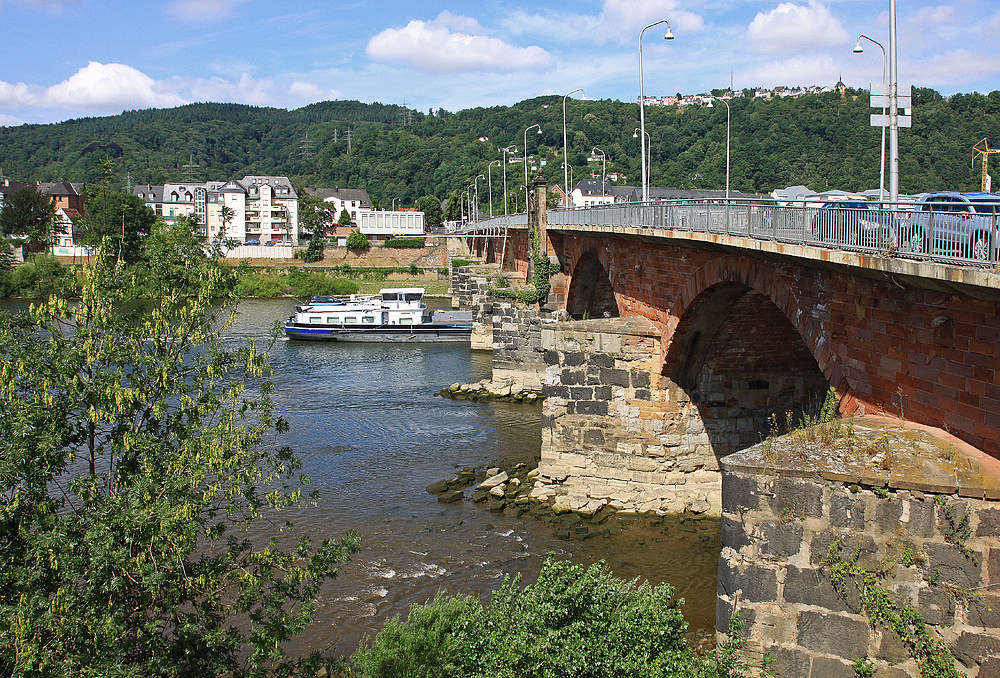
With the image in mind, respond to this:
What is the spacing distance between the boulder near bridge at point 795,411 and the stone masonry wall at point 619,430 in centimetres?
5

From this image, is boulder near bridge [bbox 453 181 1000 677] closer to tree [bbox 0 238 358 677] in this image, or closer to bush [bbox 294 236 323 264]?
tree [bbox 0 238 358 677]

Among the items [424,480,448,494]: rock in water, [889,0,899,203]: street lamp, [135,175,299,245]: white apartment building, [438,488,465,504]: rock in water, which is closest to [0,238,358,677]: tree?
[889,0,899,203]: street lamp

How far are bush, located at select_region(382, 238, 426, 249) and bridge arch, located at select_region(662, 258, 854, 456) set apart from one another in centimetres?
8070

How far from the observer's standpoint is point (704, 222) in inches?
650

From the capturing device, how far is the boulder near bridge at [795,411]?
8.83 metres

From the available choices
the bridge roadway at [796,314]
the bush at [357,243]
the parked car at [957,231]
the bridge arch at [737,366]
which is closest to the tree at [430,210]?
the bush at [357,243]

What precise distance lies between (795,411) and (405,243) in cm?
8313

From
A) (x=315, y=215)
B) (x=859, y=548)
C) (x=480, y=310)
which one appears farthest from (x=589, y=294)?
(x=315, y=215)

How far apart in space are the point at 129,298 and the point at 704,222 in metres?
10.9

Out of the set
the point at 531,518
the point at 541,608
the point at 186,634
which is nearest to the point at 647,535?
Result: the point at 531,518

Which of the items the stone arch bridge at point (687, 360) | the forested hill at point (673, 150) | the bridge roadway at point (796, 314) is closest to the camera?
the bridge roadway at point (796, 314)

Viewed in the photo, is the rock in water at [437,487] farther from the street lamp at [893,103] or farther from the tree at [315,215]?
the tree at [315,215]

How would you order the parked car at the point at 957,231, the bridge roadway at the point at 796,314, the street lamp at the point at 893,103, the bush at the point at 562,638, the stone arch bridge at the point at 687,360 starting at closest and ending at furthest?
1. the parked car at the point at 957,231
2. the bush at the point at 562,638
3. the bridge roadway at the point at 796,314
4. the street lamp at the point at 893,103
5. the stone arch bridge at the point at 687,360

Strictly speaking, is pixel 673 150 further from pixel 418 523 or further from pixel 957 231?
pixel 957 231
